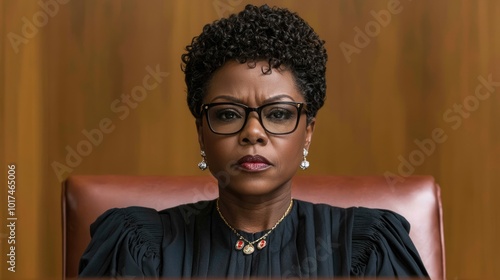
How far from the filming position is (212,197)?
1.82 metres

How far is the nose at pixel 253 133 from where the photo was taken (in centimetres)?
147

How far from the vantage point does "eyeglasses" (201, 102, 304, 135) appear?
150 cm

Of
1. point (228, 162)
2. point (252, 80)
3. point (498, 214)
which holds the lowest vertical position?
point (498, 214)

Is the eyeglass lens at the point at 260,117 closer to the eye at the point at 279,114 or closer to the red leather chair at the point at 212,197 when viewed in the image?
the eye at the point at 279,114

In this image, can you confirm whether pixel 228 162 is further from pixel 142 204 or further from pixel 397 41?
pixel 397 41

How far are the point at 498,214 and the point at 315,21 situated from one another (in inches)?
30.4

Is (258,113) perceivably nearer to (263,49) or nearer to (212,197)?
(263,49)

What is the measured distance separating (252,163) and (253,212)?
146 millimetres

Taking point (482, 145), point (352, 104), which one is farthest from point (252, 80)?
point (482, 145)

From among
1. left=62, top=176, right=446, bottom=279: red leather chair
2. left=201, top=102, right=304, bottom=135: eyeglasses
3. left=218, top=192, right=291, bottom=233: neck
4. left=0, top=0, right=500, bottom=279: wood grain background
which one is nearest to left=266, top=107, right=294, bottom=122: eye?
left=201, top=102, right=304, bottom=135: eyeglasses

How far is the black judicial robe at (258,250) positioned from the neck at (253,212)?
0.06ft

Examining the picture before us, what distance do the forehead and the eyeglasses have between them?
0.01m

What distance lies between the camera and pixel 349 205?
1.78m

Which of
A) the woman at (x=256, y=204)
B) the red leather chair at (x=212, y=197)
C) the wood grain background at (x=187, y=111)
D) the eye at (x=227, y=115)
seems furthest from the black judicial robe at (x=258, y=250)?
the wood grain background at (x=187, y=111)
